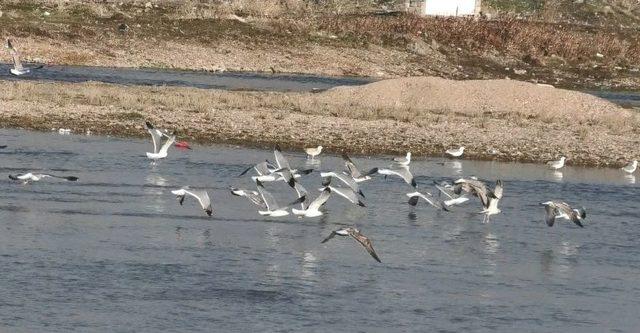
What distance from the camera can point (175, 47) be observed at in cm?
5878

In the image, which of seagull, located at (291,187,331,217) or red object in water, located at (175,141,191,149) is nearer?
seagull, located at (291,187,331,217)

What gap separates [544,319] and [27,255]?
7.23 meters

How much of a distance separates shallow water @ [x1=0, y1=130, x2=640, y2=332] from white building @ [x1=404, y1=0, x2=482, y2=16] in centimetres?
4801

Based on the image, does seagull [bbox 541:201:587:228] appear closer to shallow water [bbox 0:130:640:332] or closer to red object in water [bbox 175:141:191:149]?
shallow water [bbox 0:130:640:332]

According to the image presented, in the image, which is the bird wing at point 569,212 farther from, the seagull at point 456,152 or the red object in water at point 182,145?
the red object in water at point 182,145

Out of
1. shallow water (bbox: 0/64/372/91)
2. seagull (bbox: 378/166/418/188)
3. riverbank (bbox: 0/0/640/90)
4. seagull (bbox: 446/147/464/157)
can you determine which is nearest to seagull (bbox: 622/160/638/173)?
seagull (bbox: 446/147/464/157)

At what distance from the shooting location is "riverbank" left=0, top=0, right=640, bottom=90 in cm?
5734

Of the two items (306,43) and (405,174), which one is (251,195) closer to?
(405,174)

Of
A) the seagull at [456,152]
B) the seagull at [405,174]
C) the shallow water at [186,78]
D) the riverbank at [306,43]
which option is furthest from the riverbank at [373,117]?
the riverbank at [306,43]

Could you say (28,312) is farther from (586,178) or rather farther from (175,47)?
(175,47)

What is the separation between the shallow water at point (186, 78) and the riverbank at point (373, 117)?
4.64m

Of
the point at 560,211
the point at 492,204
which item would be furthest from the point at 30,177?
the point at 560,211

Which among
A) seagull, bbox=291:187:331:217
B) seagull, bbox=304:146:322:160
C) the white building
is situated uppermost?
seagull, bbox=291:187:331:217

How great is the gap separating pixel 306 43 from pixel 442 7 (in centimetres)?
1602
